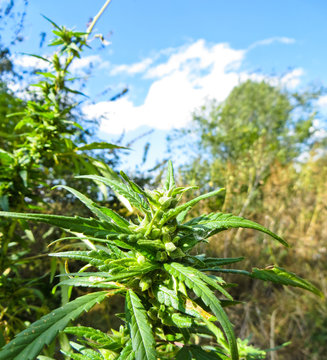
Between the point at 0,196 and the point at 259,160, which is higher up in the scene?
the point at 259,160

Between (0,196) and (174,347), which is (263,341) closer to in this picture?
(174,347)

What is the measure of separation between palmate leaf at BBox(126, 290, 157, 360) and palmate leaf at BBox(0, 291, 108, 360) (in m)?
0.07

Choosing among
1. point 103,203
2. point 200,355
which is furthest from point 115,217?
point 103,203

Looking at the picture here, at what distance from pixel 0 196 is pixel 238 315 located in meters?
2.43

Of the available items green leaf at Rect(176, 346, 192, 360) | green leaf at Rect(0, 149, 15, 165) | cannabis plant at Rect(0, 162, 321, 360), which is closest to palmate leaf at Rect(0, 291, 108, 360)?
cannabis plant at Rect(0, 162, 321, 360)

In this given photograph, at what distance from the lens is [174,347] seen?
0.66 meters

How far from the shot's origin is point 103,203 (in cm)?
206

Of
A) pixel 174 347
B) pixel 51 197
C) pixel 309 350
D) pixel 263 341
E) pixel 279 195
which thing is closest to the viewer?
pixel 174 347

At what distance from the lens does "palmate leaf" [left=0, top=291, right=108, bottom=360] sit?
1.38 ft

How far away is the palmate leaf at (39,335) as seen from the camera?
0.42 metres

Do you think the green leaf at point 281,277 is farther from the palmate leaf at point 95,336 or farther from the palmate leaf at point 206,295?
the palmate leaf at point 95,336

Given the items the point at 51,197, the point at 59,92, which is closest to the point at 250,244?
the point at 51,197

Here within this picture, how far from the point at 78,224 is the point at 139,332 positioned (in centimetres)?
20

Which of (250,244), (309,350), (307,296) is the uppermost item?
(250,244)
